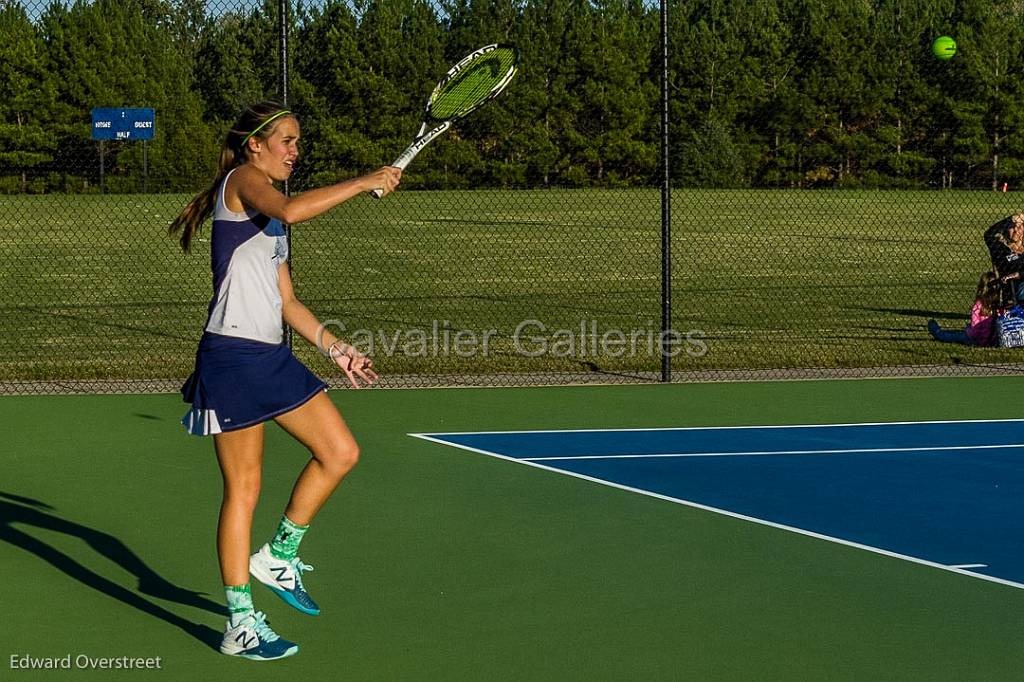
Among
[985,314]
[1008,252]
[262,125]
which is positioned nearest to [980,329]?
[985,314]

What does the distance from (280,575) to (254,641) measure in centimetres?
34

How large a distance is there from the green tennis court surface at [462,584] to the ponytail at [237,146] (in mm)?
1508

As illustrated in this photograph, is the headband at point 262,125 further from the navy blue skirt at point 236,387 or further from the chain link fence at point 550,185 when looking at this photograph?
the chain link fence at point 550,185

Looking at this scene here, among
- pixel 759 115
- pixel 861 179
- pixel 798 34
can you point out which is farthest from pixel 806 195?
pixel 798 34

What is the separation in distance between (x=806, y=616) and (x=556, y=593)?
0.97 metres

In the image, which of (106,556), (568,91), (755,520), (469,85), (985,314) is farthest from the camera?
(568,91)

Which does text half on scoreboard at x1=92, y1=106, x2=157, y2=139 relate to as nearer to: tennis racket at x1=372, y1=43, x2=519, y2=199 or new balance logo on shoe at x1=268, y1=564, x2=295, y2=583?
tennis racket at x1=372, y1=43, x2=519, y2=199

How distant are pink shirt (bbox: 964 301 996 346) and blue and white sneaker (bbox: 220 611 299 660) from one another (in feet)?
30.6

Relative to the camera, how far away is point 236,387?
17.4ft

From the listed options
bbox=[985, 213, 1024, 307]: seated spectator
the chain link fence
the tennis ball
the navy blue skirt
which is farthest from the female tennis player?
the tennis ball

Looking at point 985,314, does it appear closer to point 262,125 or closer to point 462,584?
point 462,584

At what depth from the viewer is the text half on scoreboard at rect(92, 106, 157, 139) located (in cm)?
3672

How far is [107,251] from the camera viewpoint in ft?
96.3

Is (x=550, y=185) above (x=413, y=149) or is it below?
below
